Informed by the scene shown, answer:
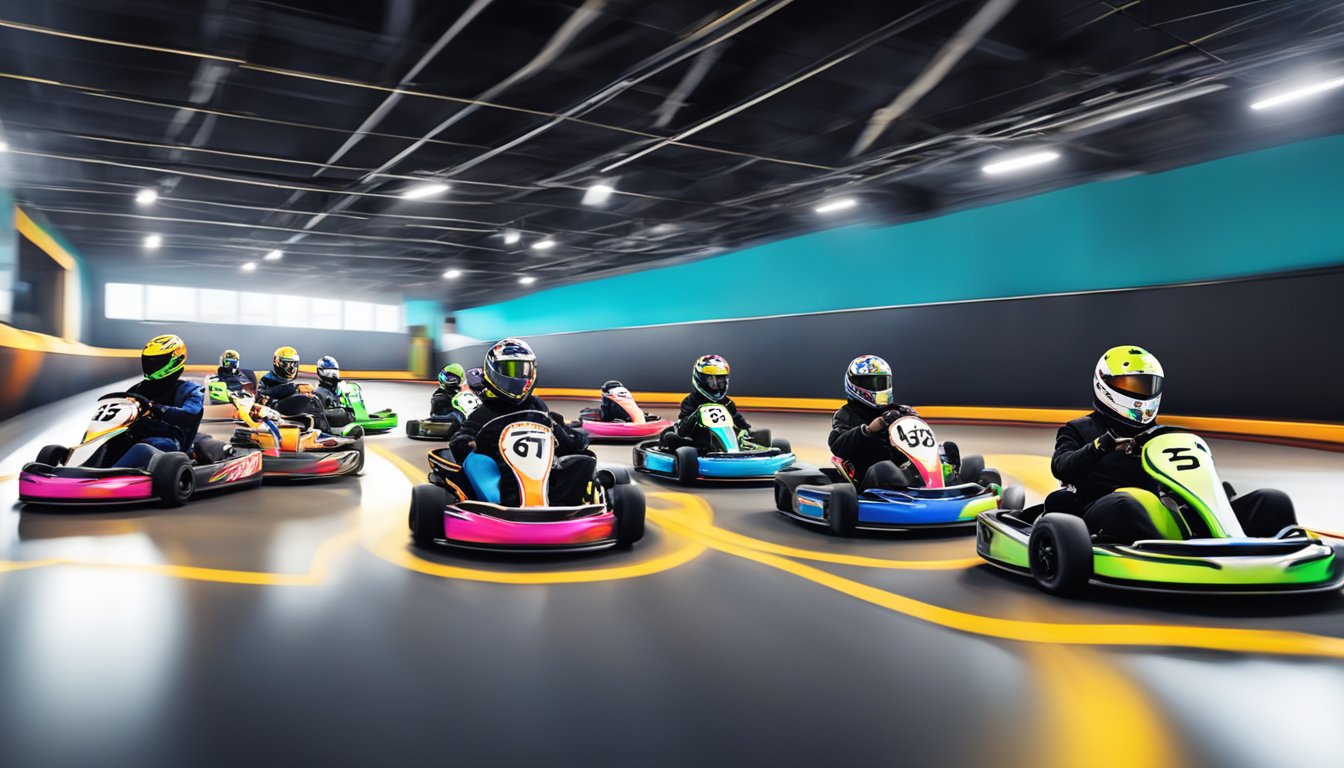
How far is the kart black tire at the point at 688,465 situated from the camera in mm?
8500

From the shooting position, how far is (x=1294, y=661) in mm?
3164

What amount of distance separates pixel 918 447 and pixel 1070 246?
34.1 feet

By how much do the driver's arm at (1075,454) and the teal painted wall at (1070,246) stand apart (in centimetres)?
940

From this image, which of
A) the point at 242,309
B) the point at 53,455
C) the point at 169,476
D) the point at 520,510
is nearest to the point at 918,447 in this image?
the point at 520,510

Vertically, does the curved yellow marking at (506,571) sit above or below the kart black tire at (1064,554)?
below

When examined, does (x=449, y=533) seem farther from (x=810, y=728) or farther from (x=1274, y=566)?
(x=1274, y=566)

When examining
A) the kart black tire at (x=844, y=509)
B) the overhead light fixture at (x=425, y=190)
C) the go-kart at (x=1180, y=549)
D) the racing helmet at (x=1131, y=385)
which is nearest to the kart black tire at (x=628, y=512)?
the kart black tire at (x=844, y=509)

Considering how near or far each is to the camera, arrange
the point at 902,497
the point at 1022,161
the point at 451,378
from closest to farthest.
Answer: the point at 902,497
the point at 1022,161
the point at 451,378

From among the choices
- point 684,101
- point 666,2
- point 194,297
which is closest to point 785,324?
point 684,101

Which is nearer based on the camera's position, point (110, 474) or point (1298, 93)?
point (110, 474)

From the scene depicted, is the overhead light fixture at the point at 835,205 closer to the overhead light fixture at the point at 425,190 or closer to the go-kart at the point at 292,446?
the overhead light fixture at the point at 425,190

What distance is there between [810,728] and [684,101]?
9472 millimetres

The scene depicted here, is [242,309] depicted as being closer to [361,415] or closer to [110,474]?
[361,415]

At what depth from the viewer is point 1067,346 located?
14.5m
